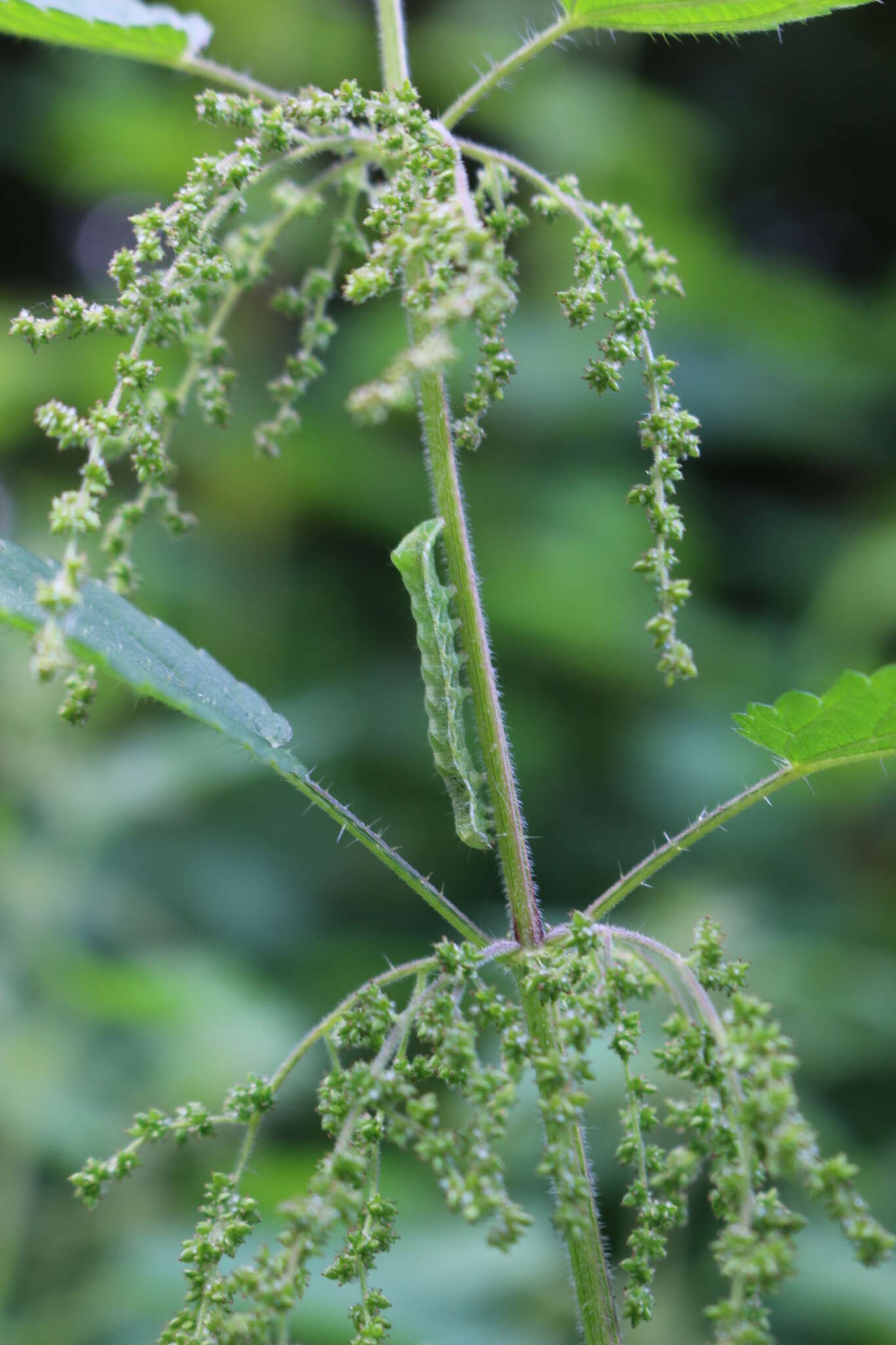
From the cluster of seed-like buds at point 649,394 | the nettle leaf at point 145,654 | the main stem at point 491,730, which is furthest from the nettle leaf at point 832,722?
the nettle leaf at point 145,654

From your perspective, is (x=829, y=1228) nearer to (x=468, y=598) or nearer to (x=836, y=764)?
(x=836, y=764)

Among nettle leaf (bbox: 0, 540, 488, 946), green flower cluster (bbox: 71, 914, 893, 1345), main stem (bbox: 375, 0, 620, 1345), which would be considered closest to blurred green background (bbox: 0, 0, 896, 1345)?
Result: main stem (bbox: 375, 0, 620, 1345)

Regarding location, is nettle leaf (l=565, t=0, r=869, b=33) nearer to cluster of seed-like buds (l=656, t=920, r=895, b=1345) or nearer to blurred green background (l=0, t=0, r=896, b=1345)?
cluster of seed-like buds (l=656, t=920, r=895, b=1345)

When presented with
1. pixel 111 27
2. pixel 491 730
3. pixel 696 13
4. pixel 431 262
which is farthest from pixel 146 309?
pixel 696 13

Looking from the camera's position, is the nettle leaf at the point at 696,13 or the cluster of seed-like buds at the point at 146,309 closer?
the cluster of seed-like buds at the point at 146,309

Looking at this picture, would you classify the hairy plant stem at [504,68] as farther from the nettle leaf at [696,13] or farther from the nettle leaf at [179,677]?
the nettle leaf at [179,677]

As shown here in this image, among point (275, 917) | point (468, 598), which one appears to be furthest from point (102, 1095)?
point (468, 598)

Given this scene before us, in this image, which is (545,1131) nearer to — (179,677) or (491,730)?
(491,730)
